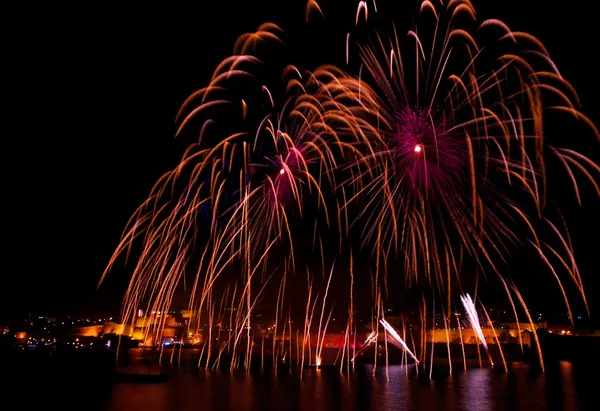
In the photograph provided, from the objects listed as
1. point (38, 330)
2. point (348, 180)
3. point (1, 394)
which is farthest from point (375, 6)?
point (38, 330)

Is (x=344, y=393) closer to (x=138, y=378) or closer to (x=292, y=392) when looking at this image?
(x=292, y=392)

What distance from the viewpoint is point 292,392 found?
18547mm

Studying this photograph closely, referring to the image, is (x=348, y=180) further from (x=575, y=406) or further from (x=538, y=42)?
(x=575, y=406)

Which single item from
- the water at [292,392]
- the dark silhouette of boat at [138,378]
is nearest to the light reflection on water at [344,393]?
the water at [292,392]

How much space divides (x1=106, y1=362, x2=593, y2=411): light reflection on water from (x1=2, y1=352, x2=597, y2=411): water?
0.03 metres

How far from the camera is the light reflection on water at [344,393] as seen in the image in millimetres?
15195

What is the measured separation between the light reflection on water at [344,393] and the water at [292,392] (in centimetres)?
3

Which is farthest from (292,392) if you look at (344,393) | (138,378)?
(138,378)

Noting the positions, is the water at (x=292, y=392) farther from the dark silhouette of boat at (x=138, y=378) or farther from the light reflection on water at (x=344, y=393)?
the dark silhouette of boat at (x=138, y=378)

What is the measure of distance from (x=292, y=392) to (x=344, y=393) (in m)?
1.68

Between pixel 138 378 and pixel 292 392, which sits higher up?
pixel 138 378

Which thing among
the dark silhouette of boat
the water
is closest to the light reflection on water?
the water

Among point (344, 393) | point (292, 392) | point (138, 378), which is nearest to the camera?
point (344, 393)

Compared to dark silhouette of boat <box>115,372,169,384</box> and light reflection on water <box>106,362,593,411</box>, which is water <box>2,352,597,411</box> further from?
dark silhouette of boat <box>115,372,169,384</box>
